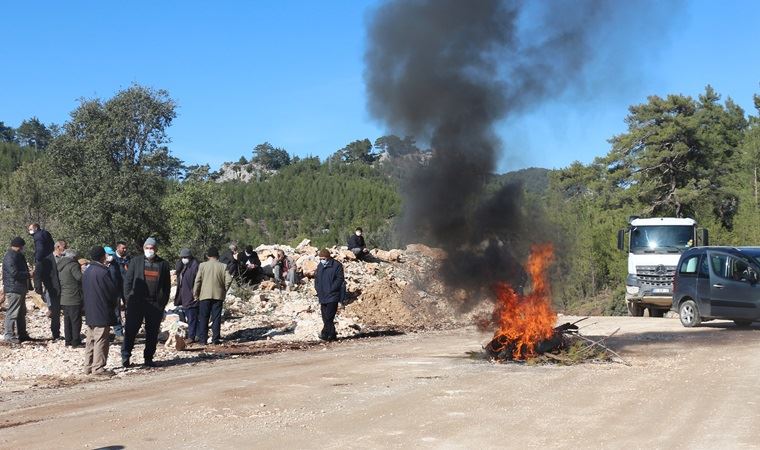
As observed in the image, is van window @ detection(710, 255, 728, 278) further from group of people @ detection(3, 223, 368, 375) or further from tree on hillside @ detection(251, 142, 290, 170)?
tree on hillside @ detection(251, 142, 290, 170)

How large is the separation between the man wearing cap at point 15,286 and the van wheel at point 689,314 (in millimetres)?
13760

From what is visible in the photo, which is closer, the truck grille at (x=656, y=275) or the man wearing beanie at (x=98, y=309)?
the man wearing beanie at (x=98, y=309)

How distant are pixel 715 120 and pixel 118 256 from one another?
166 ft

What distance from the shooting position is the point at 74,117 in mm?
41156

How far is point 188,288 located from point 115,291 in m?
3.48

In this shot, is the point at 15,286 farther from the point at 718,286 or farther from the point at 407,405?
the point at 718,286

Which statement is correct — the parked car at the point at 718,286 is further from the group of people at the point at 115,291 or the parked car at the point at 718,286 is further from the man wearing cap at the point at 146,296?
the man wearing cap at the point at 146,296

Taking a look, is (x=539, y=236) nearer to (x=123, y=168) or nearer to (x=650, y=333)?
(x=650, y=333)

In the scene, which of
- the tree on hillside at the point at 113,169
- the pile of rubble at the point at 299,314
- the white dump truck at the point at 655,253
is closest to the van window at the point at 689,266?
the white dump truck at the point at 655,253

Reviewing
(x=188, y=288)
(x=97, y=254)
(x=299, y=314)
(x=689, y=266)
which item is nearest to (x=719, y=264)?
(x=689, y=266)

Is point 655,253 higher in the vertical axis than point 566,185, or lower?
lower

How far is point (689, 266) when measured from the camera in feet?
58.1

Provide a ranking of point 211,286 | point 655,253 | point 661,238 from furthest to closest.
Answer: point 661,238 → point 655,253 → point 211,286

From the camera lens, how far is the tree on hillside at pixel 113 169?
39125 millimetres
